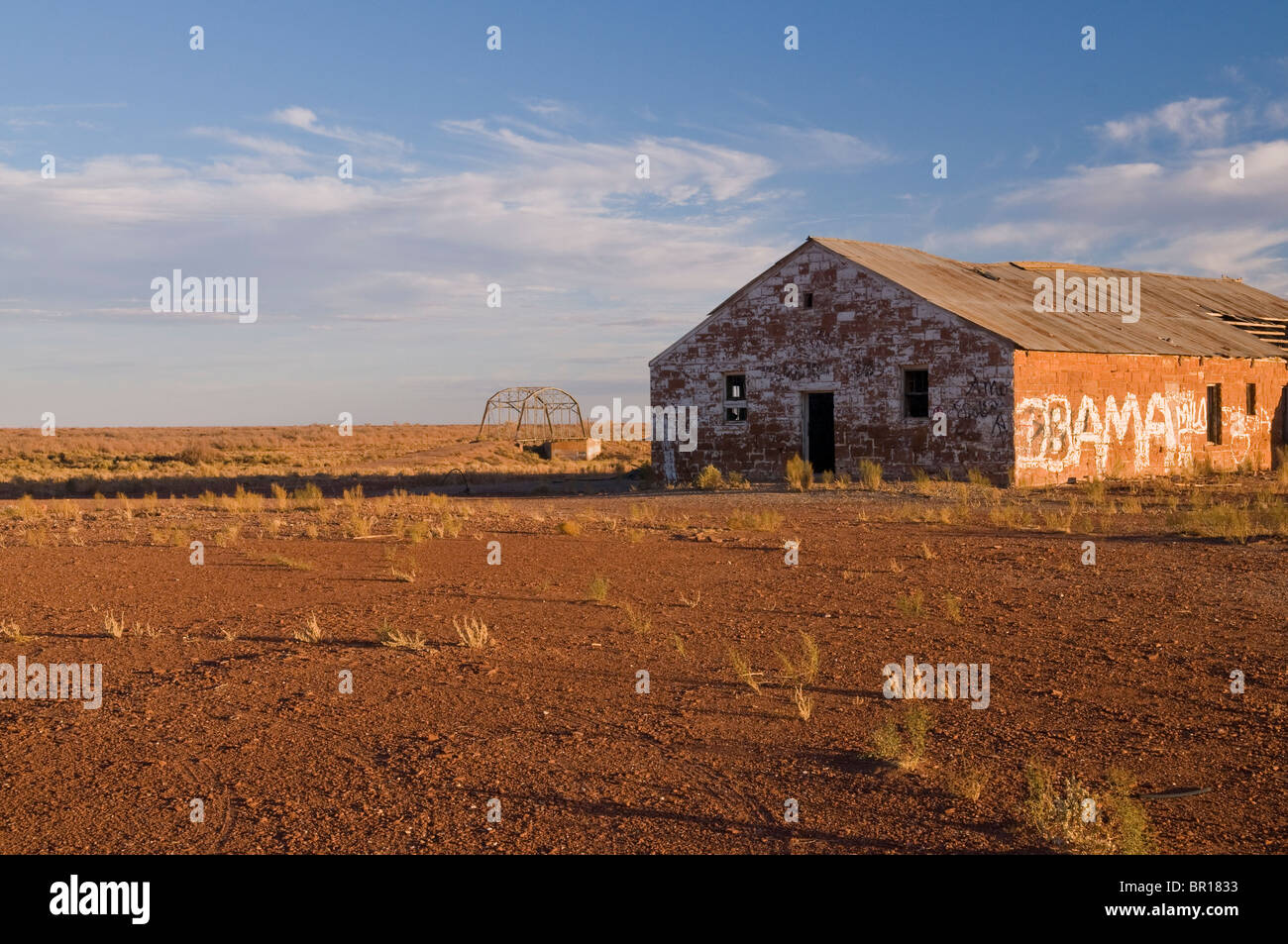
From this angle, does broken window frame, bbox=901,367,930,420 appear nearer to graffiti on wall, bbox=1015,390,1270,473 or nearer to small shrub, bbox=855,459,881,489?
small shrub, bbox=855,459,881,489

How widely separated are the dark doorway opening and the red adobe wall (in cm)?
492

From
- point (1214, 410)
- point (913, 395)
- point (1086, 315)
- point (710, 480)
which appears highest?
point (1086, 315)

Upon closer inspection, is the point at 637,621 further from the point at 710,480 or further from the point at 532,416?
the point at 532,416

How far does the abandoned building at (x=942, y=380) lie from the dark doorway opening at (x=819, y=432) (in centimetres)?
3

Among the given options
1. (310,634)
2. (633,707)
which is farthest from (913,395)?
(633,707)

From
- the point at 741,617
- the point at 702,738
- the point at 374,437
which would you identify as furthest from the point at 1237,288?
the point at 374,437

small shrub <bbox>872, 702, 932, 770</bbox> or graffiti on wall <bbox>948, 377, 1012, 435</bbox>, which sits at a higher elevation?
graffiti on wall <bbox>948, 377, 1012, 435</bbox>

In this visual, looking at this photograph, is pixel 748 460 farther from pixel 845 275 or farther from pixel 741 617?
pixel 741 617

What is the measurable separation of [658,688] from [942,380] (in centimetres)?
1803

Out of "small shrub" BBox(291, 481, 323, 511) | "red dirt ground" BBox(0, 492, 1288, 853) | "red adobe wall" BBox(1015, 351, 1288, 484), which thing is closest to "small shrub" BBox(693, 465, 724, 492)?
"red adobe wall" BBox(1015, 351, 1288, 484)

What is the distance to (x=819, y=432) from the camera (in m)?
26.9

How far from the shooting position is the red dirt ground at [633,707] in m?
5.20

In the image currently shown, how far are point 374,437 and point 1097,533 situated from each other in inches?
2473

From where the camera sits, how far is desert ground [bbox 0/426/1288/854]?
5.20m
